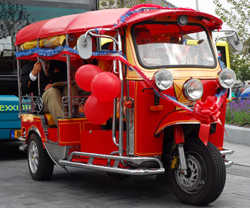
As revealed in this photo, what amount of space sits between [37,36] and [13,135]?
121 inches

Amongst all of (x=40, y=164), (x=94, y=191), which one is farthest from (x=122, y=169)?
(x=40, y=164)

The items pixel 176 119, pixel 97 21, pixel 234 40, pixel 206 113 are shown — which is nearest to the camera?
pixel 206 113

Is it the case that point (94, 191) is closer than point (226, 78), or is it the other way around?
point (226, 78)

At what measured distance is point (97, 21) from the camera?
20.7 feet

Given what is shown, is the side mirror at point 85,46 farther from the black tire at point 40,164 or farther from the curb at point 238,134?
the curb at point 238,134

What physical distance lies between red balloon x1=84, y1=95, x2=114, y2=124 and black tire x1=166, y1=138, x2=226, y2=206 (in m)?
1.06

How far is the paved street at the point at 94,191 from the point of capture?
577cm

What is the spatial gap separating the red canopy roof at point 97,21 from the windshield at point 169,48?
198 millimetres

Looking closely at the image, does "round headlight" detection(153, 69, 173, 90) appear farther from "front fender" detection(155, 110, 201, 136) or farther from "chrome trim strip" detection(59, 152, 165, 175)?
"chrome trim strip" detection(59, 152, 165, 175)

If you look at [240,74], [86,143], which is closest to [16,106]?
[86,143]

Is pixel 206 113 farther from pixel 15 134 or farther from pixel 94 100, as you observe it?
pixel 15 134

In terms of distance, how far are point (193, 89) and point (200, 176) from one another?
1055 millimetres

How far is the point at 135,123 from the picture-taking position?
18.7ft

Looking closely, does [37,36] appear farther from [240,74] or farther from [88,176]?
[240,74]
